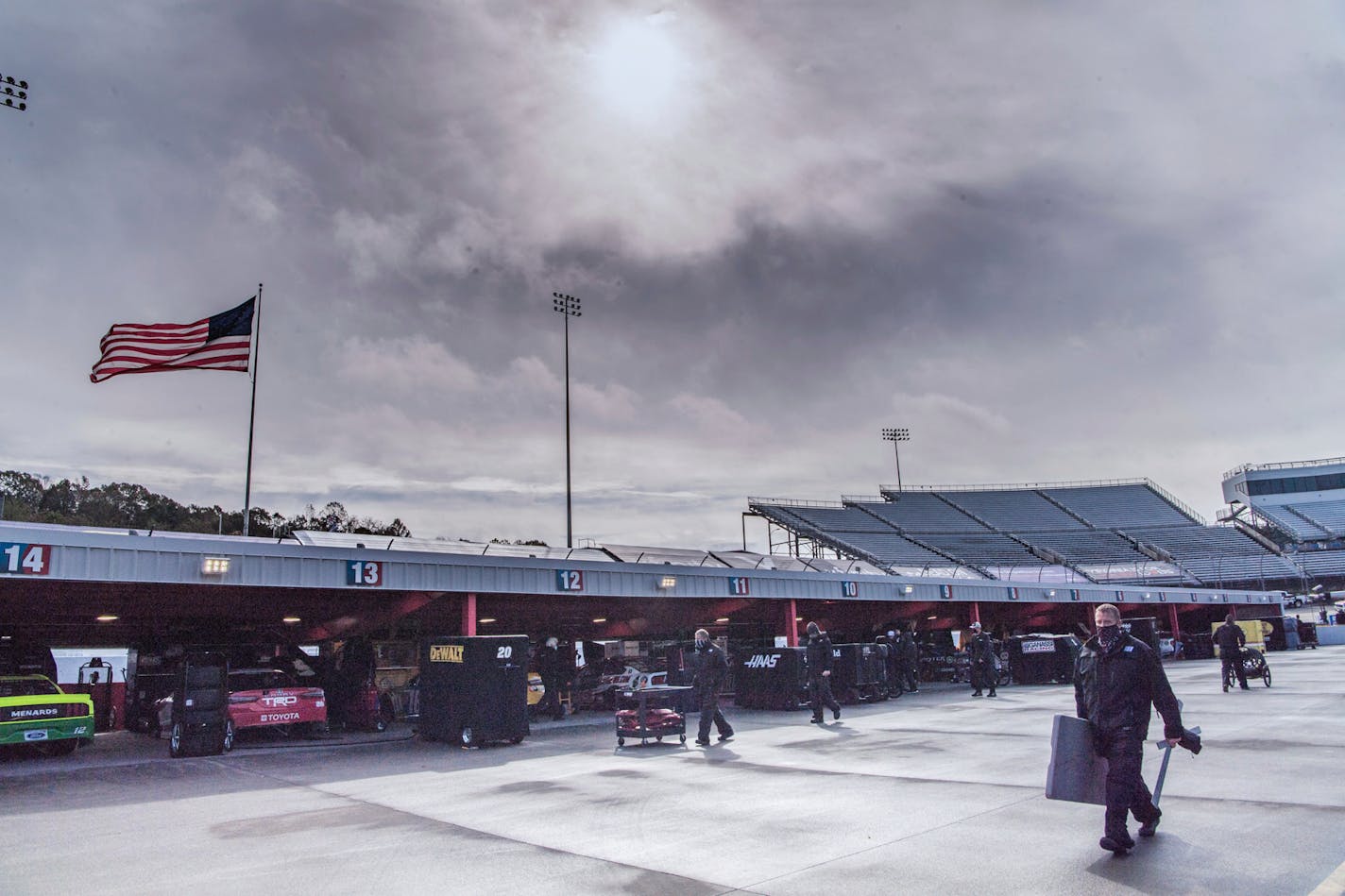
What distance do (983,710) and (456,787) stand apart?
11.4 meters

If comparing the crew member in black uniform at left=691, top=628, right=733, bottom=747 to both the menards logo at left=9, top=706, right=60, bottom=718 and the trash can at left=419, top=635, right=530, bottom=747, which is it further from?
the menards logo at left=9, top=706, right=60, bottom=718

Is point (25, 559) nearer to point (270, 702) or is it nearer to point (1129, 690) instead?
point (270, 702)

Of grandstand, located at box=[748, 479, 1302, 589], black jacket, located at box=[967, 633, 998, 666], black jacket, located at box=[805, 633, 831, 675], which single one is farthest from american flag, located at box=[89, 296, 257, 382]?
grandstand, located at box=[748, 479, 1302, 589]

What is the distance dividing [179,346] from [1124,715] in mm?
22460

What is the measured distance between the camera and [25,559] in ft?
41.4

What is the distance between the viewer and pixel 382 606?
2133 cm

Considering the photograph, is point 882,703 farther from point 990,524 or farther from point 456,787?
point 990,524

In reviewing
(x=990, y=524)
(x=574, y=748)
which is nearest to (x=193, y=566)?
(x=574, y=748)

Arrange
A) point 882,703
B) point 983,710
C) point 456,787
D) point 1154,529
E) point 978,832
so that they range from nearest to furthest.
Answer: point 978,832
point 456,787
point 983,710
point 882,703
point 1154,529

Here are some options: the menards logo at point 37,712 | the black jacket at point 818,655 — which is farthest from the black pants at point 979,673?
the menards logo at point 37,712

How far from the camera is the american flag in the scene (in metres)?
20.9

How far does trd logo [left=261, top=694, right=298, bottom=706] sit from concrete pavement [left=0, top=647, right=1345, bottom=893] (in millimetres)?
2438

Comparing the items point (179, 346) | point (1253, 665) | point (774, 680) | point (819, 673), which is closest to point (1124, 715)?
point (819, 673)

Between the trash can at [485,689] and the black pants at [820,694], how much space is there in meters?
5.35
